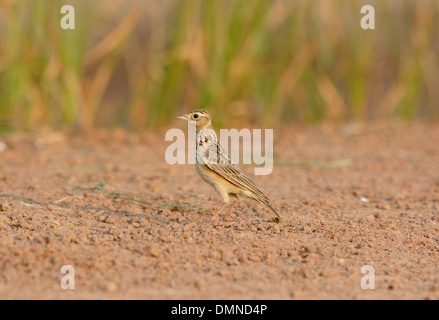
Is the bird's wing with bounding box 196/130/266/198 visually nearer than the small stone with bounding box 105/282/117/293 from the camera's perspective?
No

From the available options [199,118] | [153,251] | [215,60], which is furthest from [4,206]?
[215,60]

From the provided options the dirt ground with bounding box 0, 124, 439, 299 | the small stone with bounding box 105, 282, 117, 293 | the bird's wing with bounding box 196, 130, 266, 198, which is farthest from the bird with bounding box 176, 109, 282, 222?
the small stone with bounding box 105, 282, 117, 293

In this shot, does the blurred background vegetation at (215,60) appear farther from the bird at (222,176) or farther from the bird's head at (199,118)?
the bird at (222,176)

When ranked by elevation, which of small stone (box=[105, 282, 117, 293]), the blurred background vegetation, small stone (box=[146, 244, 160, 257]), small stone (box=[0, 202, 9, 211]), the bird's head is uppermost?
the blurred background vegetation

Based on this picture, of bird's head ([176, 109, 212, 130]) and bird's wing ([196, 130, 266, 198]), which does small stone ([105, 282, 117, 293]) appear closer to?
bird's wing ([196, 130, 266, 198])

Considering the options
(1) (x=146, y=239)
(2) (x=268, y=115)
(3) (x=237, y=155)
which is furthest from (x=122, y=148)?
(1) (x=146, y=239)

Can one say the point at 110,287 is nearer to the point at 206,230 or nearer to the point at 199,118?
the point at 206,230

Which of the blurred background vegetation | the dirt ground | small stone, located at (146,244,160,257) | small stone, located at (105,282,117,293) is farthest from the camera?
the blurred background vegetation

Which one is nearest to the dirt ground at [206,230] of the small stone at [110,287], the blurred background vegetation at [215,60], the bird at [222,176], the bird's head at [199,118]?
the small stone at [110,287]
